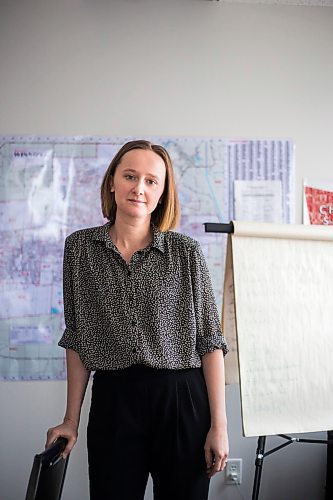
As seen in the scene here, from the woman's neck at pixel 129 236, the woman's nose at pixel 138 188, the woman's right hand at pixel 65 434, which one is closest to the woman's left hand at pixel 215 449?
the woman's right hand at pixel 65 434

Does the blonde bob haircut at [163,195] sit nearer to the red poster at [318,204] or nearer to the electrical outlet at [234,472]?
the red poster at [318,204]

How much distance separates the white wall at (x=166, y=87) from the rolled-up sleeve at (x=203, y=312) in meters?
1.06

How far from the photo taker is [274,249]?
5.75 feet

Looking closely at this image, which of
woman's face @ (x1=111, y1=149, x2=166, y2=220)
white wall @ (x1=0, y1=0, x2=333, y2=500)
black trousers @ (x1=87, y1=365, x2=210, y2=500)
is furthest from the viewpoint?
white wall @ (x1=0, y1=0, x2=333, y2=500)

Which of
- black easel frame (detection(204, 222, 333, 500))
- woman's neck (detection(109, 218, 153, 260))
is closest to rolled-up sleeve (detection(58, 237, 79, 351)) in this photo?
woman's neck (detection(109, 218, 153, 260))

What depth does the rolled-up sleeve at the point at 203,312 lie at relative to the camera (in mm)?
1394

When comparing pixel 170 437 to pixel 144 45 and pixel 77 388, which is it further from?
pixel 144 45

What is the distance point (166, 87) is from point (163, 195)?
1.09m

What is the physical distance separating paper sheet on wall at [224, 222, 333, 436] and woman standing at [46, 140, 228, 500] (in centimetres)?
33

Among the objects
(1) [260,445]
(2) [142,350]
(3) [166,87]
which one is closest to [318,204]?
(3) [166,87]

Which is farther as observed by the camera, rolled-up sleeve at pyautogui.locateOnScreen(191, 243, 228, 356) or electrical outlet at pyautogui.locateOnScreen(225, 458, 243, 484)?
electrical outlet at pyautogui.locateOnScreen(225, 458, 243, 484)

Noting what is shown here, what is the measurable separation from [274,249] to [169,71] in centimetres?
108

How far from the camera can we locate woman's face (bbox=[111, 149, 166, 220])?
4.60ft

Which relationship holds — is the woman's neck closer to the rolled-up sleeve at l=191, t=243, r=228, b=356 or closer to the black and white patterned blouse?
the black and white patterned blouse
